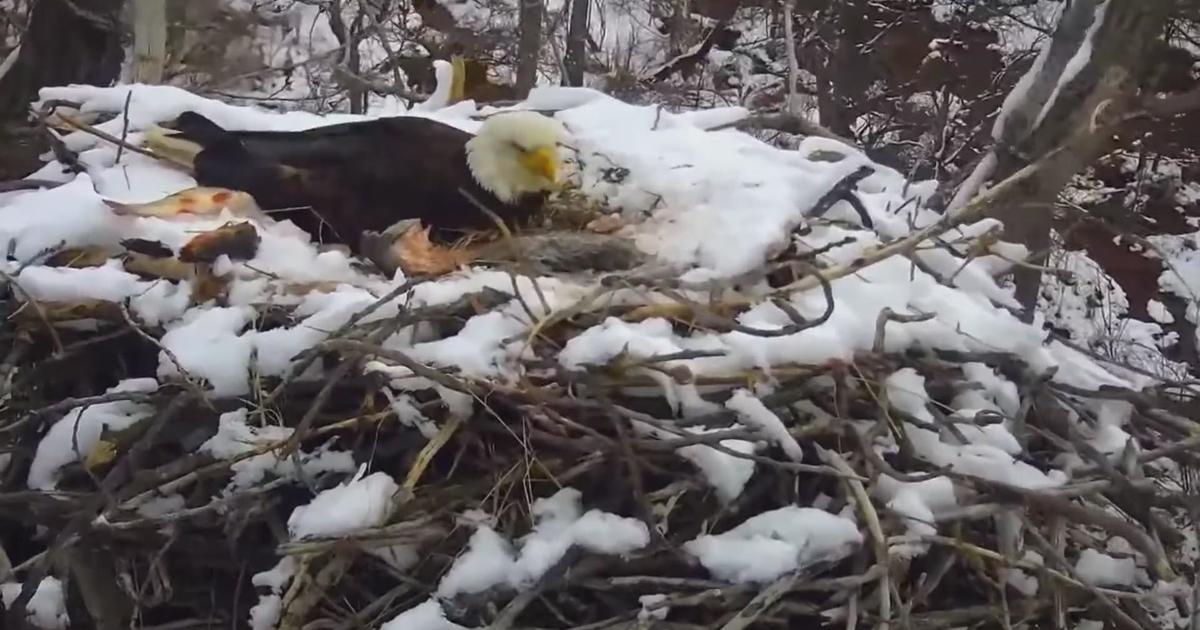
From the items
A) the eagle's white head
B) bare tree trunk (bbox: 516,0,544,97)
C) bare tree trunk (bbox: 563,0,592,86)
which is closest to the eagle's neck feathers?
the eagle's white head

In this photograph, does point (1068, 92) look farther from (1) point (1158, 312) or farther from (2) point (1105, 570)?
(1) point (1158, 312)

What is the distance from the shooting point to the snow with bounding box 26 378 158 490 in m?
1.01

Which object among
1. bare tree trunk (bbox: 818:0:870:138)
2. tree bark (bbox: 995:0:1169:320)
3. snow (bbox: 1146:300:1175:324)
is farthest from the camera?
bare tree trunk (bbox: 818:0:870:138)

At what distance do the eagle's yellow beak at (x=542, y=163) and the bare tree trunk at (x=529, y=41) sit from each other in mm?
2732

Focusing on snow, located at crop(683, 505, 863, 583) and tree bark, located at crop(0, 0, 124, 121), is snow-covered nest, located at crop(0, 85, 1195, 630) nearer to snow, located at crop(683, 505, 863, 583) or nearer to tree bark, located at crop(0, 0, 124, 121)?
snow, located at crop(683, 505, 863, 583)

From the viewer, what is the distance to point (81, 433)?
3.35 ft

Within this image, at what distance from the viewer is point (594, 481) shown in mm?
1003

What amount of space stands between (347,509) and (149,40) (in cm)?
188

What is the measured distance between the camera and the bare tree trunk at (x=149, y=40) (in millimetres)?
2416

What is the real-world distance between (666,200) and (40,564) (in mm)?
826

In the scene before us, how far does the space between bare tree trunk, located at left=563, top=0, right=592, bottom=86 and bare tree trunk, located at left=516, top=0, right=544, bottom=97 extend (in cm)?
13

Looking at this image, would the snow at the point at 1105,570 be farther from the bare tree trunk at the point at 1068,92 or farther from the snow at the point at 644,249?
the bare tree trunk at the point at 1068,92

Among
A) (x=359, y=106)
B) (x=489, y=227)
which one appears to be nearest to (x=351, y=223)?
(x=489, y=227)

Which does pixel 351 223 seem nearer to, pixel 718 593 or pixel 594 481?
pixel 594 481
